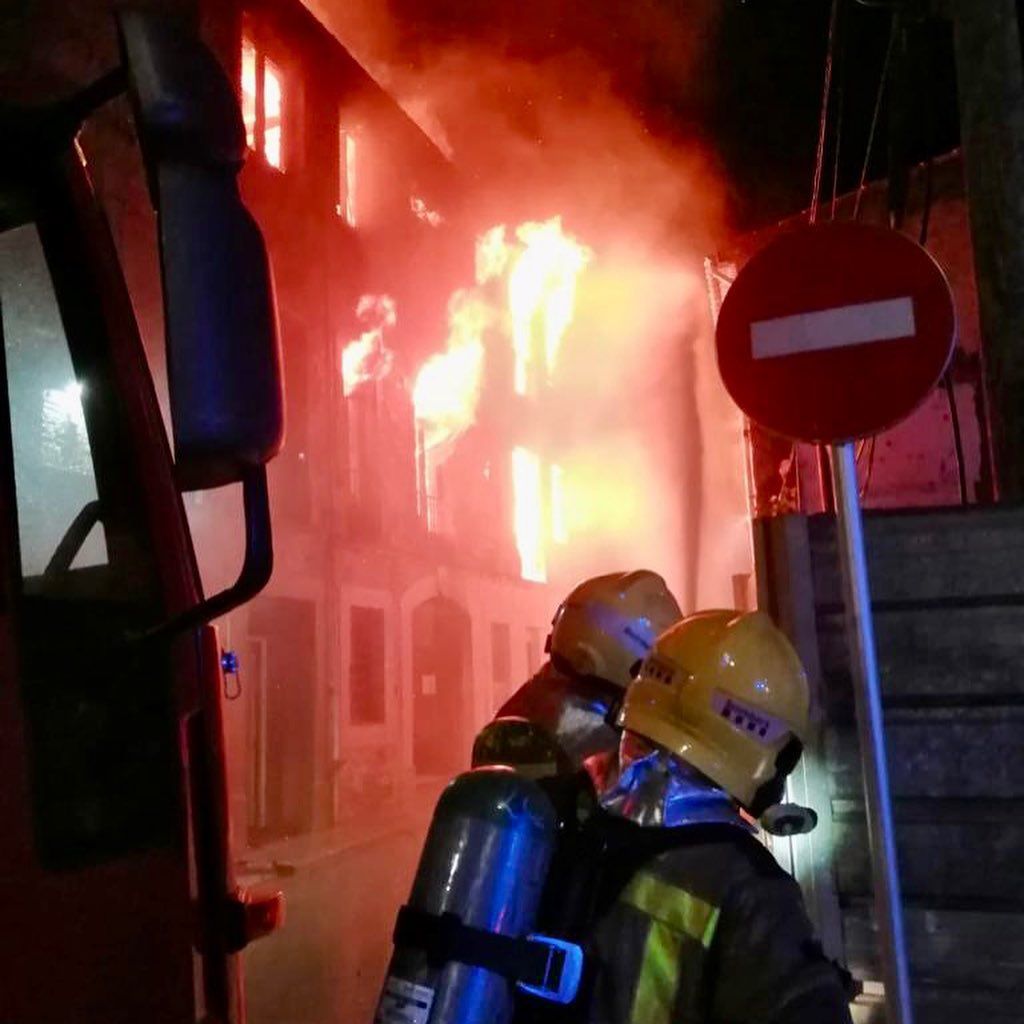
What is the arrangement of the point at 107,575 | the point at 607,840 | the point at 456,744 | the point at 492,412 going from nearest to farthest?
the point at 607,840 < the point at 107,575 < the point at 456,744 < the point at 492,412

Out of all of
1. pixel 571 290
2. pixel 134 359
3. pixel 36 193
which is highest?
pixel 571 290

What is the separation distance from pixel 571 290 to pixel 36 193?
2718cm

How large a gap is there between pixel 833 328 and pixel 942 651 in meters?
0.99

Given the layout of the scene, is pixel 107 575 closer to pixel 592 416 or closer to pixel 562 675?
pixel 562 675

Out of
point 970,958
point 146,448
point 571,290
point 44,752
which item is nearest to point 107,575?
point 146,448

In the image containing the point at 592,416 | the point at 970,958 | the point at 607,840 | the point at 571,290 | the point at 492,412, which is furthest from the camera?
the point at 592,416

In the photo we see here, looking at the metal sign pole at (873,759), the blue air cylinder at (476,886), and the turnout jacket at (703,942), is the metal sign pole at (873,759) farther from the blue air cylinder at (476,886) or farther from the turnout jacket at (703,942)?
the blue air cylinder at (476,886)

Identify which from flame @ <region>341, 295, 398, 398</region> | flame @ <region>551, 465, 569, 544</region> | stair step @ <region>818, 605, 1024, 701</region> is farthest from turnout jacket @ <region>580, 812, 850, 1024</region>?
flame @ <region>551, 465, 569, 544</region>

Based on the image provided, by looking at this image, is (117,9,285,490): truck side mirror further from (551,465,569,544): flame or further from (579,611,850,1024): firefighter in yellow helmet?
(551,465,569,544): flame

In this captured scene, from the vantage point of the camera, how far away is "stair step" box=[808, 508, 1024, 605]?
279 cm

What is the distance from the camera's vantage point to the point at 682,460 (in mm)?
29688

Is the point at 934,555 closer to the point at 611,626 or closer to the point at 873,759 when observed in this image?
the point at 873,759

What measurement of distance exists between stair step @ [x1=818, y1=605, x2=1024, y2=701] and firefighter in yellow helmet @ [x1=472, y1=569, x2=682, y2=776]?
68cm

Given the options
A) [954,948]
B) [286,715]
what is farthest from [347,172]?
[954,948]
